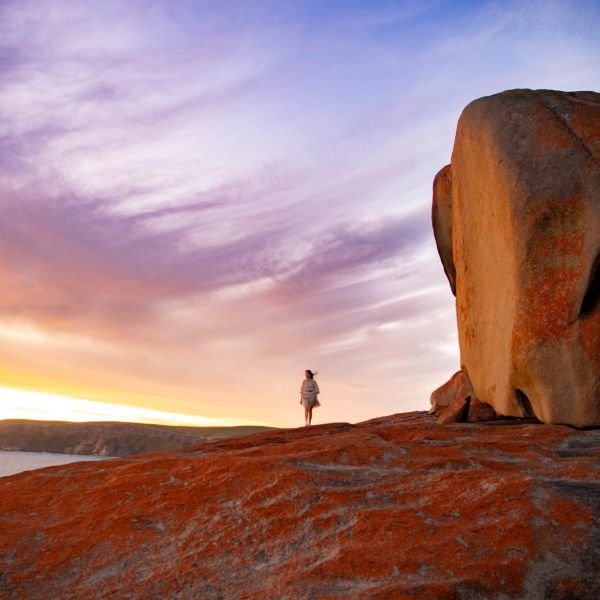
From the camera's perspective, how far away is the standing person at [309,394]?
62.5ft

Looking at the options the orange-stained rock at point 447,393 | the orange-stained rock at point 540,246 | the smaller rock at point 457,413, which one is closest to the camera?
the orange-stained rock at point 540,246

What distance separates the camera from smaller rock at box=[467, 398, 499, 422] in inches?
392

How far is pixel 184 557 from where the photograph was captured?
14.3 ft

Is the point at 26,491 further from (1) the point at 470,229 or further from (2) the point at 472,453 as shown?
(1) the point at 470,229

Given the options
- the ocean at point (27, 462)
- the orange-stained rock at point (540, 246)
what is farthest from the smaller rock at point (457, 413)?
the ocean at point (27, 462)

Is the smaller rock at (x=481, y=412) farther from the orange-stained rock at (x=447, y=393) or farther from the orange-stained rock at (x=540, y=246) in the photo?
the orange-stained rock at (x=447, y=393)

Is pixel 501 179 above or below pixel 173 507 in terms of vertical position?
above

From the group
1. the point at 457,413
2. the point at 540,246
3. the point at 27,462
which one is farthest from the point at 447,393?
the point at 27,462

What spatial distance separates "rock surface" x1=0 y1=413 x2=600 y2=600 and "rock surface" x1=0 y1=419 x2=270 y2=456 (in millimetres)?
34971

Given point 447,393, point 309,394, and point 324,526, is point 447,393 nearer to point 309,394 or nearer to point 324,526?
point 309,394

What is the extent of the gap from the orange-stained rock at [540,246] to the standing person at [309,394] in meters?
9.48

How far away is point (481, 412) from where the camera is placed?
33.1 feet

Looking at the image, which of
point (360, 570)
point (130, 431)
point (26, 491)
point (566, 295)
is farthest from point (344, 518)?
point (130, 431)

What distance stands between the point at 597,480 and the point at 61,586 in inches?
Result: 171
